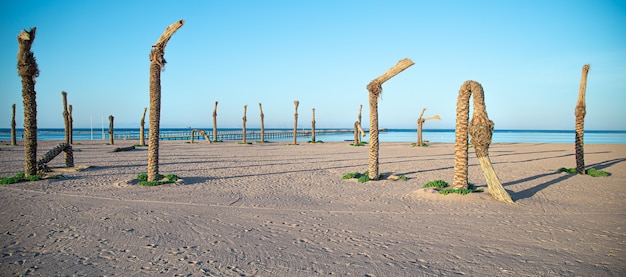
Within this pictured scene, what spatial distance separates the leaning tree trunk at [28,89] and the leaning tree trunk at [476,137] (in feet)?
41.5

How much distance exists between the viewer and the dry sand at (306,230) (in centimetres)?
436

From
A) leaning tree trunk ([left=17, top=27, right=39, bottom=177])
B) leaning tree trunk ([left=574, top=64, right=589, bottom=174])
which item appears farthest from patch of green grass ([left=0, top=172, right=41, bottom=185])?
leaning tree trunk ([left=574, top=64, right=589, bottom=174])

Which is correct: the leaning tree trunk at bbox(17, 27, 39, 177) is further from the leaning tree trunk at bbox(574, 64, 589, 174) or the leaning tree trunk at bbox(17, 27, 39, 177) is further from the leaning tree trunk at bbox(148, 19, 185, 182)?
the leaning tree trunk at bbox(574, 64, 589, 174)

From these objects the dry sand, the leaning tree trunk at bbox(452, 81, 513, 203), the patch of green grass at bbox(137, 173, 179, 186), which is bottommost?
the dry sand

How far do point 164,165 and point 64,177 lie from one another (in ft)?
14.8

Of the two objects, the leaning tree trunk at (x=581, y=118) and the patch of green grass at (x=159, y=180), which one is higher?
the leaning tree trunk at (x=581, y=118)

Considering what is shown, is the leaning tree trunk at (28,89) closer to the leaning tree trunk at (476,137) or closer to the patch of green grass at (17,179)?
the patch of green grass at (17,179)

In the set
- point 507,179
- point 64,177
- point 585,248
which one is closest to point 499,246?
point 585,248

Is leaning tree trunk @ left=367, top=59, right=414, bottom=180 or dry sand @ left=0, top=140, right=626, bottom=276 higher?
leaning tree trunk @ left=367, top=59, right=414, bottom=180

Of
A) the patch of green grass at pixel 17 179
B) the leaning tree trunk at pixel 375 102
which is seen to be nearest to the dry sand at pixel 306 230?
the patch of green grass at pixel 17 179

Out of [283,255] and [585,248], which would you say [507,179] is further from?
[283,255]

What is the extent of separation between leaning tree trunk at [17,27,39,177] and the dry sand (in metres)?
1.45

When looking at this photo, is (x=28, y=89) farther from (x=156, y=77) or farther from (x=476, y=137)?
(x=476, y=137)

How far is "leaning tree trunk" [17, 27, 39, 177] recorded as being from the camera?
408 inches
